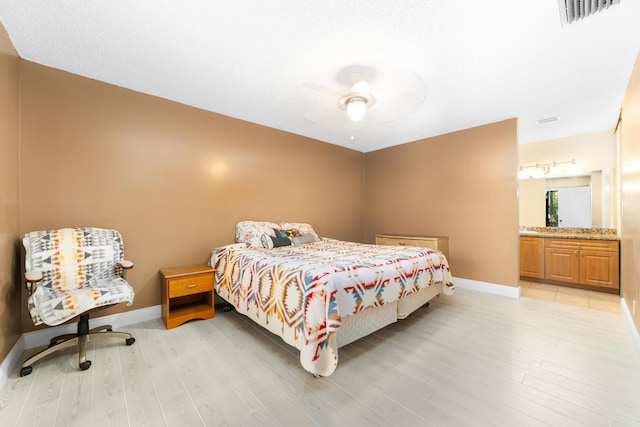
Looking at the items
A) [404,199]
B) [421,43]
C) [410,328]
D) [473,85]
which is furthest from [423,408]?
[404,199]

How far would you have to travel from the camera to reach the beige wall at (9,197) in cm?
191

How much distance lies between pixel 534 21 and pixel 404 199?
3282mm

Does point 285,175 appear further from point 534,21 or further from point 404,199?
point 534,21

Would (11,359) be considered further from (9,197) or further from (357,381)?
(357,381)

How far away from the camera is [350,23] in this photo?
74.1 inches

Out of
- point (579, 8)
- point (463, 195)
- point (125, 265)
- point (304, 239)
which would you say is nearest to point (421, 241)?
point (463, 195)

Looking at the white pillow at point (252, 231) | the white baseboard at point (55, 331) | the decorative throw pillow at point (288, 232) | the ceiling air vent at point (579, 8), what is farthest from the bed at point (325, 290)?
the ceiling air vent at point (579, 8)

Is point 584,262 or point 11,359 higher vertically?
point 584,262

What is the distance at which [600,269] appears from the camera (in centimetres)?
376

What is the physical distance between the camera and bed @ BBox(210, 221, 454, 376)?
1.79m

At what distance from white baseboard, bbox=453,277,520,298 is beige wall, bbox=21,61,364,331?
3048 mm

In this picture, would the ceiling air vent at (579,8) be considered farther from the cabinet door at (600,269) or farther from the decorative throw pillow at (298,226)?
the cabinet door at (600,269)

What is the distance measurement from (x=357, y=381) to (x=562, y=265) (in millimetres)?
4210

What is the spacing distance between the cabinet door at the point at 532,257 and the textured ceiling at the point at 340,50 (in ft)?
6.70
